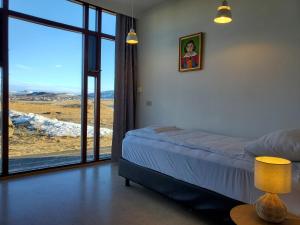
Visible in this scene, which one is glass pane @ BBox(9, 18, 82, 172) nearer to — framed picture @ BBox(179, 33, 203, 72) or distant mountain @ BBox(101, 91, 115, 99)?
distant mountain @ BBox(101, 91, 115, 99)

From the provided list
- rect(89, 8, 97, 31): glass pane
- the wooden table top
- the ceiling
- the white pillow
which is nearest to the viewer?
the wooden table top

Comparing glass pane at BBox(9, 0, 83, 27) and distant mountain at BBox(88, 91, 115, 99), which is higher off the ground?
glass pane at BBox(9, 0, 83, 27)

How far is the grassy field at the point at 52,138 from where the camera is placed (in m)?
4.03

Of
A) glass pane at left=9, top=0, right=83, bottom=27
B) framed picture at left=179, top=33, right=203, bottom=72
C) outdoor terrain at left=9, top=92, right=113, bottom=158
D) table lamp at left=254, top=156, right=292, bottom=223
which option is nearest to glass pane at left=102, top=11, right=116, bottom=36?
glass pane at left=9, top=0, right=83, bottom=27

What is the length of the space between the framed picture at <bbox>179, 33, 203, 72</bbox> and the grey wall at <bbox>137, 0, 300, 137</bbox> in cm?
10

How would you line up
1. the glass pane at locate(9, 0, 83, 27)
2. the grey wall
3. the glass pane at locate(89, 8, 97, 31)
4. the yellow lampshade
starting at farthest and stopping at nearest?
the glass pane at locate(89, 8, 97, 31) < the glass pane at locate(9, 0, 83, 27) < the grey wall < the yellow lampshade

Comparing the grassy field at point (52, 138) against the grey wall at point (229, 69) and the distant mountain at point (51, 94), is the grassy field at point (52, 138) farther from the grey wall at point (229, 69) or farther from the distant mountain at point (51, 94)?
the grey wall at point (229, 69)

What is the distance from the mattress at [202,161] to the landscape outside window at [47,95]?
60.7 inches

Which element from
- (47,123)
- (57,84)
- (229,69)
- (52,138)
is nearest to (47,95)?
(57,84)

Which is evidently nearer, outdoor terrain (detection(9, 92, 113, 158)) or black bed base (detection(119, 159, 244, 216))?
black bed base (detection(119, 159, 244, 216))

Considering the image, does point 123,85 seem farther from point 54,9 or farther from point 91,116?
point 54,9

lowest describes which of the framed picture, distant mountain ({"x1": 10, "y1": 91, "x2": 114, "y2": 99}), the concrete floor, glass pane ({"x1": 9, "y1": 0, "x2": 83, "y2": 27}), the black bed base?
the concrete floor

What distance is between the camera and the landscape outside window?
3.97m

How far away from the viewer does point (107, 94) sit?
502 cm
